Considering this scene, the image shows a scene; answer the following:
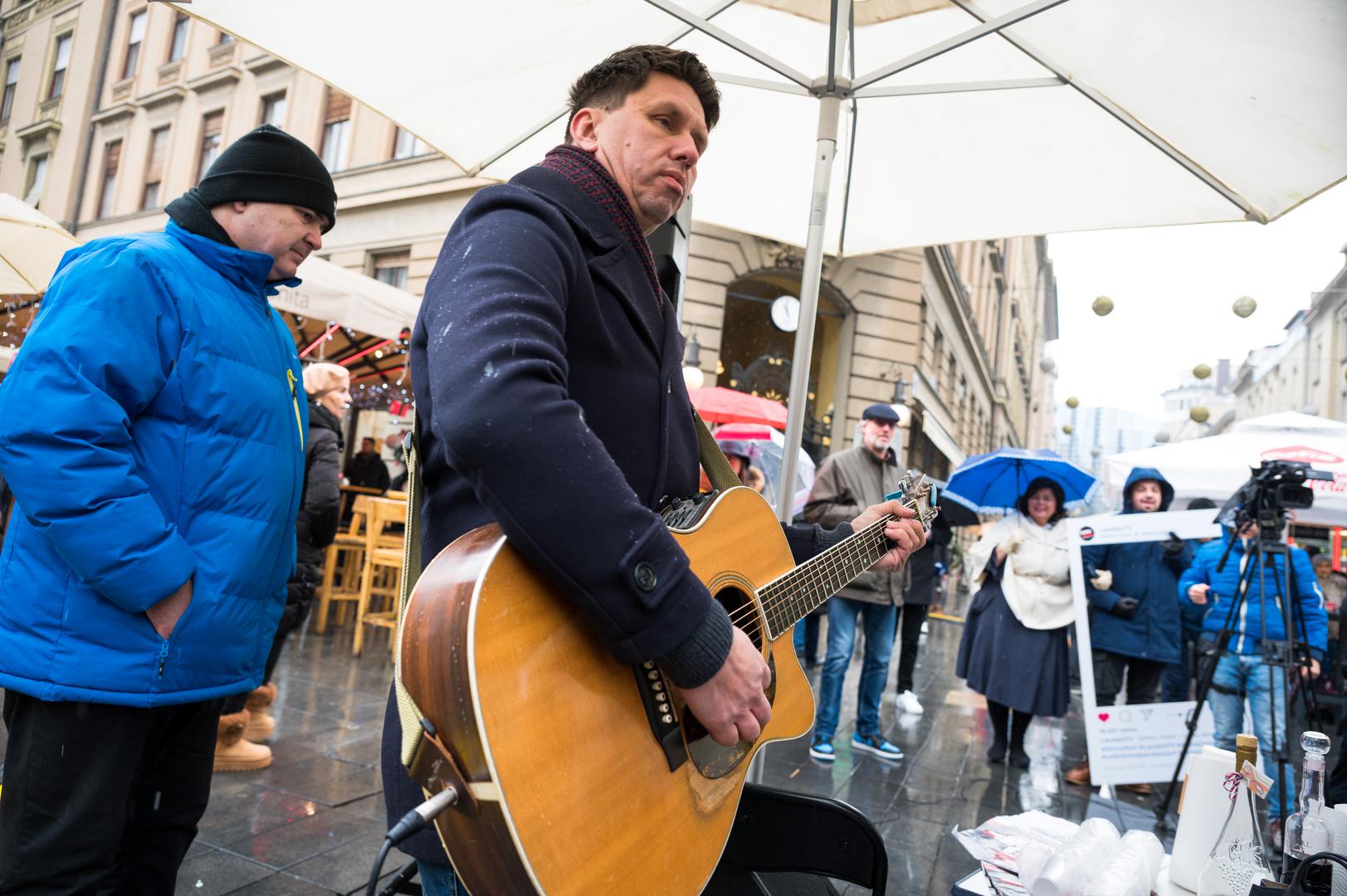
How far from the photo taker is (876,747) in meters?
5.66

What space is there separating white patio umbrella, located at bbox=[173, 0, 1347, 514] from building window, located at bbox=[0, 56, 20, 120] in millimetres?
22330

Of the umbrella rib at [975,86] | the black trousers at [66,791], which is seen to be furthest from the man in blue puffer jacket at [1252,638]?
the black trousers at [66,791]

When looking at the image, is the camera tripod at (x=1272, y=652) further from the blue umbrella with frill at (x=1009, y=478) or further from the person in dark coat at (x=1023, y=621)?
the blue umbrella with frill at (x=1009, y=478)

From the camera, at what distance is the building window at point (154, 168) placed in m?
21.8

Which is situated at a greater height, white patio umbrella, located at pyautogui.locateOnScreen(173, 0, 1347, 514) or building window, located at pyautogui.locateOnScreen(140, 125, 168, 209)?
building window, located at pyautogui.locateOnScreen(140, 125, 168, 209)

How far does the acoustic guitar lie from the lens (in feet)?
3.24

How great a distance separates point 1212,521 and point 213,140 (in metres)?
23.2

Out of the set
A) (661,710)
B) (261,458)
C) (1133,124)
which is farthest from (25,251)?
(1133,124)

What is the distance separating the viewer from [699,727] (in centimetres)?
132

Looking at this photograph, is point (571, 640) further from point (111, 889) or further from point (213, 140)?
point (213, 140)

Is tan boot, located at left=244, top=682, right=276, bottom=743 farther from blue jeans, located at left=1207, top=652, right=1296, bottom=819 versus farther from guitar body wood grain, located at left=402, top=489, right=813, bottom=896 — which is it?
blue jeans, located at left=1207, top=652, right=1296, bottom=819

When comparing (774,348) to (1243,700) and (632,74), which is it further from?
(632,74)

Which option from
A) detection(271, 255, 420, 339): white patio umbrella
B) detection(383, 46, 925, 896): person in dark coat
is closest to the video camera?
detection(383, 46, 925, 896): person in dark coat

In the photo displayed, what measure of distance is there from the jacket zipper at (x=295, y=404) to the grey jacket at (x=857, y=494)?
379 cm
